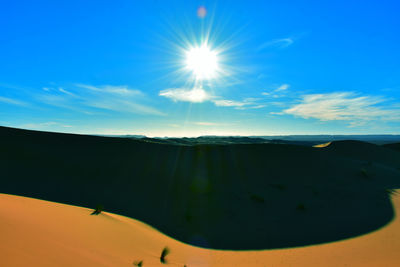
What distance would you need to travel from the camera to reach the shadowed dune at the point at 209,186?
832 cm

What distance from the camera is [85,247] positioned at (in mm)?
4102

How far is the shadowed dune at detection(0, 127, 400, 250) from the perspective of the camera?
832 cm

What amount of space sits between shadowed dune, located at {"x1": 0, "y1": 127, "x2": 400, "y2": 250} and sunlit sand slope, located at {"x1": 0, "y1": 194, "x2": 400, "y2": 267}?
0.79 metres

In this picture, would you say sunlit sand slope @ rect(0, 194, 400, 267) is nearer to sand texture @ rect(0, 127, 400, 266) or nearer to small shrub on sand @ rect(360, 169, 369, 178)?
sand texture @ rect(0, 127, 400, 266)

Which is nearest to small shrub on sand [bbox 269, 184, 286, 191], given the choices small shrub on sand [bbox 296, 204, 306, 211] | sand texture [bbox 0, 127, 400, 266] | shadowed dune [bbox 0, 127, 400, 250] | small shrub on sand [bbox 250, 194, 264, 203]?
sand texture [bbox 0, 127, 400, 266]

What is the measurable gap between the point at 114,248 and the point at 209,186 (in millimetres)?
9264

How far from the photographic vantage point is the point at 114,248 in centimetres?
468

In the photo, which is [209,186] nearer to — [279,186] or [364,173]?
[279,186]

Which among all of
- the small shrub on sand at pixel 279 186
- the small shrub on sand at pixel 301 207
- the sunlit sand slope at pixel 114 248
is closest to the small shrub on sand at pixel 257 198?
the small shrub on sand at pixel 301 207

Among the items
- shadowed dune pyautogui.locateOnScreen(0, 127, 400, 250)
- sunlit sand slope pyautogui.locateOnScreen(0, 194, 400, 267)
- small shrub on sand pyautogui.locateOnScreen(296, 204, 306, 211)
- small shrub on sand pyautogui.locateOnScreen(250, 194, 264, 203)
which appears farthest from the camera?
small shrub on sand pyautogui.locateOnScreen(250, 194, 264, 203)

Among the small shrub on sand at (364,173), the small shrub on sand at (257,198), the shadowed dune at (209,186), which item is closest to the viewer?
the shadowed dune at (209,186)

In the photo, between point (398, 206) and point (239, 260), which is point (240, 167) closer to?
point (398, 206)

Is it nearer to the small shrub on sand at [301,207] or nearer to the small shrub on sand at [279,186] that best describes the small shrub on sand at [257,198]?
the small shrub on sand at [301,207]

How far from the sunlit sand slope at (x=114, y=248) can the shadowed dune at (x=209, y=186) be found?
2.61 ft
